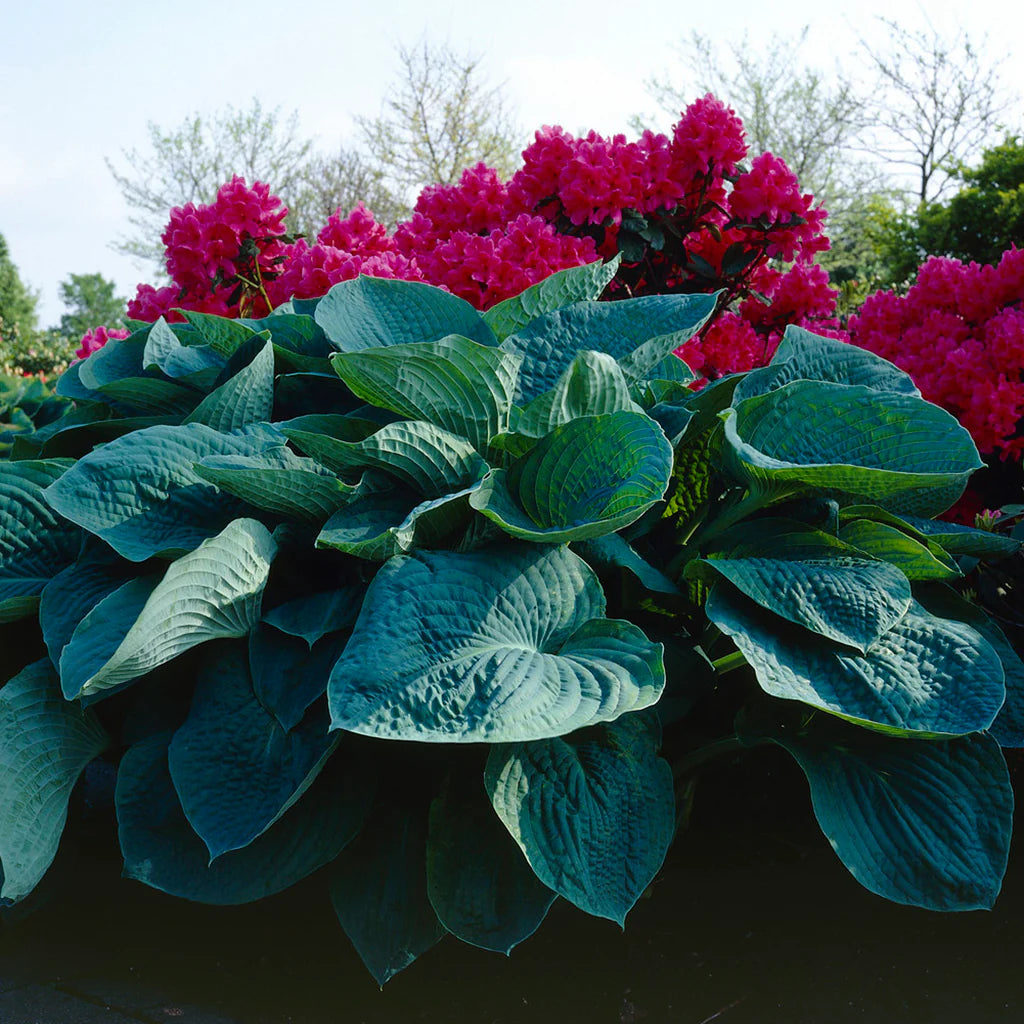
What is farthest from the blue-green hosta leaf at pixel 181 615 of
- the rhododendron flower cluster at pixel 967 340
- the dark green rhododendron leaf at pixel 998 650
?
the rhododendron flower cluster at pixel 967 340

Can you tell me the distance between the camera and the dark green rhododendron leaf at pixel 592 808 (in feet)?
3.78

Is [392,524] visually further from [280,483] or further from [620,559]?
[620,559]

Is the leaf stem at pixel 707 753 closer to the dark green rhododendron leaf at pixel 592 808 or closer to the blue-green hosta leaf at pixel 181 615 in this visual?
the dark green rhododendron leaf at pixel 592 808

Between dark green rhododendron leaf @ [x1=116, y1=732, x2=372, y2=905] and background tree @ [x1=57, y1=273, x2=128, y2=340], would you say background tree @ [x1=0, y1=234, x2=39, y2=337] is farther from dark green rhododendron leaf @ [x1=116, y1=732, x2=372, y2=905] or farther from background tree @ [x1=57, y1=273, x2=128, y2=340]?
dark green rhododendron leaf @ [x1=116, y1=732, x2=372, y2=905]

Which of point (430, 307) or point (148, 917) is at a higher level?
point (430, 307)

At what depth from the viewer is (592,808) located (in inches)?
47.8

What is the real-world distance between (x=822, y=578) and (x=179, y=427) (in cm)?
97

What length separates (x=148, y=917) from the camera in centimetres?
166

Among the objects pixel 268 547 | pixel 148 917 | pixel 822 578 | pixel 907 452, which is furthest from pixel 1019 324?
pixel 148 917

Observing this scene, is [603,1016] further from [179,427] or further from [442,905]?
[179,427]

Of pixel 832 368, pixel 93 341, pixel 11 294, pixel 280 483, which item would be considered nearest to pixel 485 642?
pixel 280 483

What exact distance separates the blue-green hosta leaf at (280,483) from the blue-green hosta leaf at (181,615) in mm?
46

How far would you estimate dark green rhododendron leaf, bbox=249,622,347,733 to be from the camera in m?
1.22

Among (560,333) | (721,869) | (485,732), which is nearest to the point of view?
(485,732)
